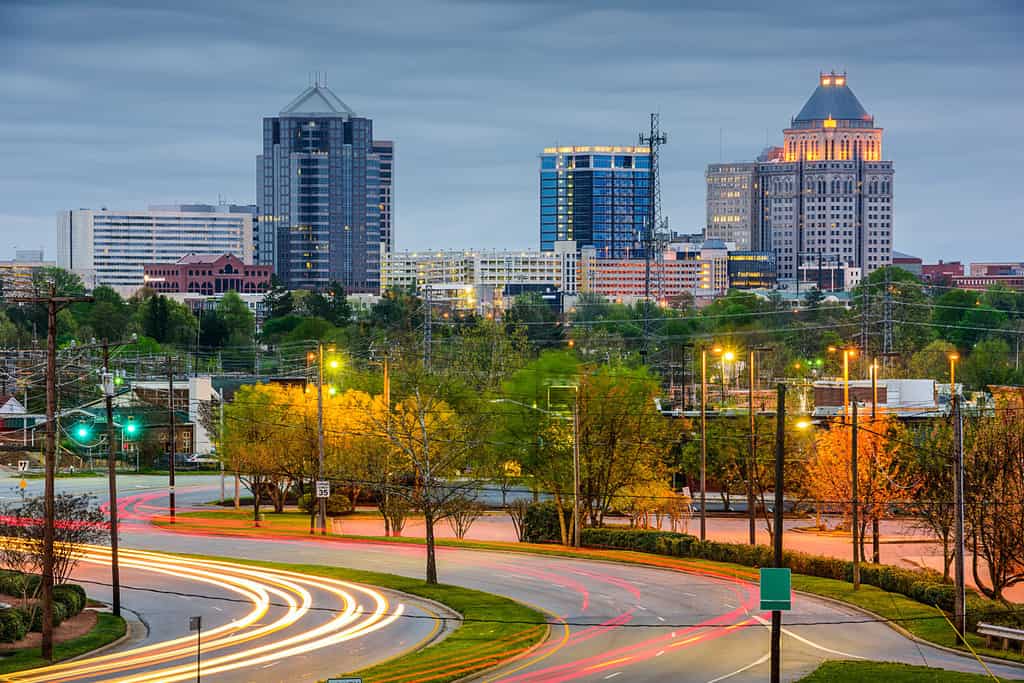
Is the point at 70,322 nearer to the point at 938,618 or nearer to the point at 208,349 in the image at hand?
the point at 208,349

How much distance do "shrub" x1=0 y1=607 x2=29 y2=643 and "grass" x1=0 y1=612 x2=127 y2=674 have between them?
0.89 meters

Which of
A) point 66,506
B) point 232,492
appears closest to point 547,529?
point 66,506

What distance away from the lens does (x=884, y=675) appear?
37562mm

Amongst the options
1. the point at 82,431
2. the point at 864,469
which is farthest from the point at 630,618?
the point at 82,431

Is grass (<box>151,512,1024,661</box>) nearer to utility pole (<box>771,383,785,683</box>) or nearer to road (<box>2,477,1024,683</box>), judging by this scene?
road (<box>2,477,1024,683</box>)

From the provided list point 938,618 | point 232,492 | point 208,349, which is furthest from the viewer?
point 208,349

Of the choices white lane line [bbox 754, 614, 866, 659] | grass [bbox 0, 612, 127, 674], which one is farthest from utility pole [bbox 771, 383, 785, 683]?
grass [bbox 0, 612, 127, 674]

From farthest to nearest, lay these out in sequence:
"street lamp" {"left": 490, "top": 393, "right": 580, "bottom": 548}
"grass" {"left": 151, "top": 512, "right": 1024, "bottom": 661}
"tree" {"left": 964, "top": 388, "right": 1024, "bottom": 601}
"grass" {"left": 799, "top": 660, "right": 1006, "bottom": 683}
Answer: "street lamp" {"left": 490, "top": 393, "right": 580, "bottom": 548}, "tree" {"left": 964, "top": 388, "right": 1024, "bottom": 601}, "grass" {"left": 151, "top": 512, "right": 1024, "bottom": 661}, "grass" {"left": 799, "top": 660, "right": 1006, "bottom": 683}

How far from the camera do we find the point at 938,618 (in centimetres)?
4844

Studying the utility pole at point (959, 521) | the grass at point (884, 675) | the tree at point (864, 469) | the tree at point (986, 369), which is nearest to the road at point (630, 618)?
the grass at point (884, 675)

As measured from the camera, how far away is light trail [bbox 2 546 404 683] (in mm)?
40406

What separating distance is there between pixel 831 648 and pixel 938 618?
6.51 m

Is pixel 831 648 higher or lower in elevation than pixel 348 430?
lower

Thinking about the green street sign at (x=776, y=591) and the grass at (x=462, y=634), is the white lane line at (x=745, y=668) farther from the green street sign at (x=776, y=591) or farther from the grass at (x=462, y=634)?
the grass at (x=462, y=634)
